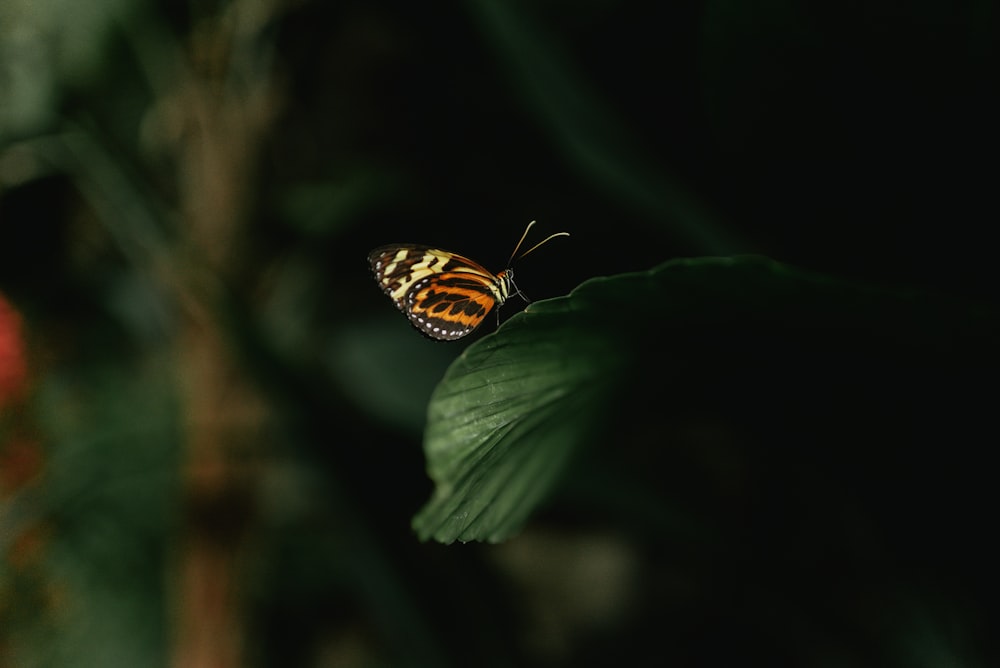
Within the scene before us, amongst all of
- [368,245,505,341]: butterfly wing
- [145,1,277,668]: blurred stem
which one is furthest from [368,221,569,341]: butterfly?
[145,1,277,668]: blurred stem

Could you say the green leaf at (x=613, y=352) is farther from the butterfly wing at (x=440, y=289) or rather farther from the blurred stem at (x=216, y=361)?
the blurred stem at (x=216, y=361)

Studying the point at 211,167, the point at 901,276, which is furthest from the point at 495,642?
the point at 211,167

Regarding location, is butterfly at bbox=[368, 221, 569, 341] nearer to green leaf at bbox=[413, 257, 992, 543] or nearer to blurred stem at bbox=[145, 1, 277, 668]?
green leaf at bbox=[413, 257, 992, 543]

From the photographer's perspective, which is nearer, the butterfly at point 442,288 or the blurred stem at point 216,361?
the butterfly at point 442,288

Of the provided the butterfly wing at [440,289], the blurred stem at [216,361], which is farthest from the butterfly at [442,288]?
the blurred stem at [216,361]

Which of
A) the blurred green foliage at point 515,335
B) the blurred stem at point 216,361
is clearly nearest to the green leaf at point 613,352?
the blurred green foliage at point 515,335

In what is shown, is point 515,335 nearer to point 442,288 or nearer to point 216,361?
point 442,288
